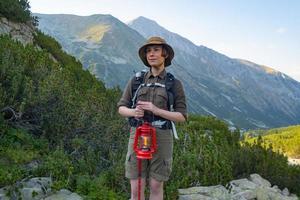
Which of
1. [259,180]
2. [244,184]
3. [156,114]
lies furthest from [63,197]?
[259,180]

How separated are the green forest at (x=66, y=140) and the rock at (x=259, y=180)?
800 millimetres

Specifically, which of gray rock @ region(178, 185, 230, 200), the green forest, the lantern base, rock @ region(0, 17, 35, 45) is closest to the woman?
the lantern base

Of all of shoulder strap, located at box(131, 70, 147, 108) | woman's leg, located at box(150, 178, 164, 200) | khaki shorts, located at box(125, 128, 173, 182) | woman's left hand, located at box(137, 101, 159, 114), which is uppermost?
shoulder strap, located at box(131, 70, 147, 108)

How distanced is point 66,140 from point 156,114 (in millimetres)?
3531

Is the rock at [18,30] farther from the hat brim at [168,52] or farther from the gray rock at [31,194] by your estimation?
the hat brim at [168,52]

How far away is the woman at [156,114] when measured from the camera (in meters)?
4.39

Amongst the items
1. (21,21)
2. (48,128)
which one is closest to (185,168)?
(48,128)

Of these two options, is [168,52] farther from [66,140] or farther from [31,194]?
[66,140]

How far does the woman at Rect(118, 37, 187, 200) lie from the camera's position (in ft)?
14.4

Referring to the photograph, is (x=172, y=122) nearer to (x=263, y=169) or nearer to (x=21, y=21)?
(x=263, y=169)

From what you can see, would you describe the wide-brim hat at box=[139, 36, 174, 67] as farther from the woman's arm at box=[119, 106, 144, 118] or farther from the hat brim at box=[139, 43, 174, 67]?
the woman's arm at box=[119, 106, 144, 118]

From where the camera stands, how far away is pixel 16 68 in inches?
292

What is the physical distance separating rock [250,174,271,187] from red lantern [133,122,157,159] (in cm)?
623

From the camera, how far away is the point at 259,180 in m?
10.1
